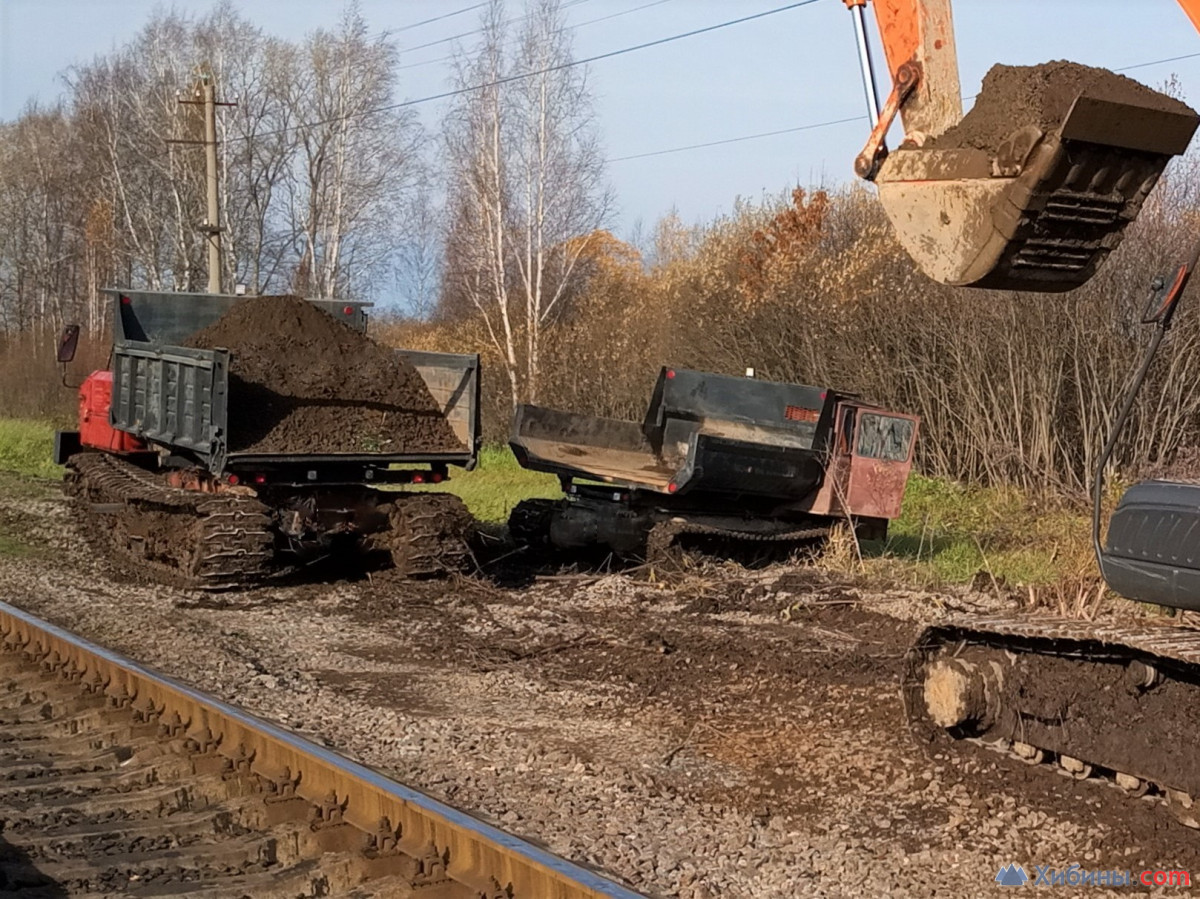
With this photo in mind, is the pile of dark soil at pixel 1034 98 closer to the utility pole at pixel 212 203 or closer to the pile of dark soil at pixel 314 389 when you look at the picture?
the pile of dark soil at pixel 314 389

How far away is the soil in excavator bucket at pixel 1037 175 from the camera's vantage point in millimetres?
4898

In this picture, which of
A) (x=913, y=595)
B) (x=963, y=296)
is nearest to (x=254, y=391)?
(x=913, y=595)

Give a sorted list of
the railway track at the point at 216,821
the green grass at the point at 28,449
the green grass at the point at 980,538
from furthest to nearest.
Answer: the green grass at the point at 28,449, the green grass at the point at 980,538, the railway track at the point at 216,821

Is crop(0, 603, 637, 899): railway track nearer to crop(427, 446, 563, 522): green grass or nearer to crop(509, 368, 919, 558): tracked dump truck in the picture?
crop(509, 368, 919, 558): tracked dump truck

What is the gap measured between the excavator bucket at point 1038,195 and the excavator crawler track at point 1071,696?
1.38 meters

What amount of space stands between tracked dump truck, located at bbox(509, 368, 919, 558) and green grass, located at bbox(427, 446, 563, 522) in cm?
278

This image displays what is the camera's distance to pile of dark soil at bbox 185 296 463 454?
445 inches

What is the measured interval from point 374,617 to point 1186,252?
10.5 m

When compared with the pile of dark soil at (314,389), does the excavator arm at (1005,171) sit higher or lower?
higher

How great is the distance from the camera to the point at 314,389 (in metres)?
11.6

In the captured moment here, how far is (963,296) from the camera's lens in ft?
59.8

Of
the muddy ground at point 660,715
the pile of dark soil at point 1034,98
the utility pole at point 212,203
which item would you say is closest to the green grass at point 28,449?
the utility pole at point 212,203

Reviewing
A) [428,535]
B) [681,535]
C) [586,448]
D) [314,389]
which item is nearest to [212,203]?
[586,448]

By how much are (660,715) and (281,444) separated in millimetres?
4936
